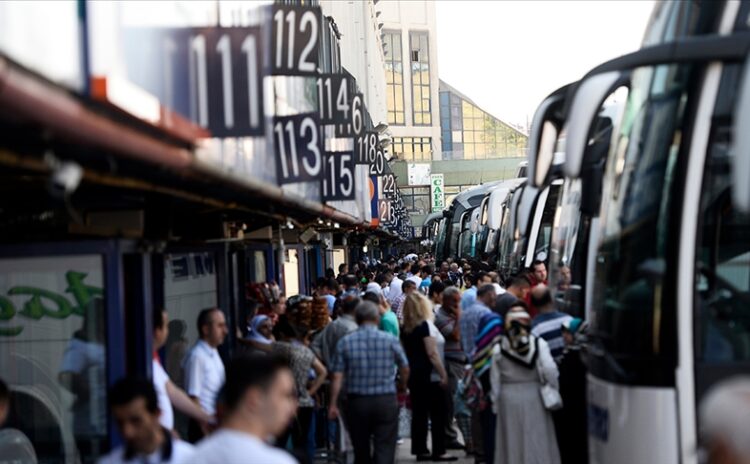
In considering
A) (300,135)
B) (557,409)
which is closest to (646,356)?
(557,409)

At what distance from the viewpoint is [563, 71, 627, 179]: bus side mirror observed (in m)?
7.16

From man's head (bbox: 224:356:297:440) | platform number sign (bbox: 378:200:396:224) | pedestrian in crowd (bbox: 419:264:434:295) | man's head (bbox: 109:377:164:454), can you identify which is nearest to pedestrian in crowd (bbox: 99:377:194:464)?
man's head (bbox: 109:377:164:454)

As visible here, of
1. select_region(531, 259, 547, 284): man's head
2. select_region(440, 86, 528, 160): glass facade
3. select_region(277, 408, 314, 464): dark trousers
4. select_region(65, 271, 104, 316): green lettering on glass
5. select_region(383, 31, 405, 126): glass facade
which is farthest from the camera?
select_region(440, 86, 528, 160): glass facade

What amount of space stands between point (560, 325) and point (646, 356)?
368cm

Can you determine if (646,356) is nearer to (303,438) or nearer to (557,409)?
(557,409)

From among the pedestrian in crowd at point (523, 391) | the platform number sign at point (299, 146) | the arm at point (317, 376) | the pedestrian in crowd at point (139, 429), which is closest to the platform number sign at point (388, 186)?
the platform number sign at point (299, 146)

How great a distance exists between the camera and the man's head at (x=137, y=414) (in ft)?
18.2

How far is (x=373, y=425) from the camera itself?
435 inches

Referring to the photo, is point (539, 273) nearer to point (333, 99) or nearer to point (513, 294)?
point (333, 99)

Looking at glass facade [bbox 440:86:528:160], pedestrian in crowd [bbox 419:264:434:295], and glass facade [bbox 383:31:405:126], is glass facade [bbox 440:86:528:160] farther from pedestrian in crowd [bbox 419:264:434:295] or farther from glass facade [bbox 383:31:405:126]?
pedestrian in crowd [bbox 419:264:434:295]

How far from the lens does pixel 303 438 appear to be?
11648 millimetres

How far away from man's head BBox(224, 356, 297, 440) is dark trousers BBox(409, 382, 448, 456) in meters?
8.72

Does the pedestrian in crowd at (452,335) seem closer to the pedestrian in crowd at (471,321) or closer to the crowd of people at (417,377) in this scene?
the crowd of people at (417,377)

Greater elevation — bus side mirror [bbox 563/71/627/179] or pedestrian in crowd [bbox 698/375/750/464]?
bus side mirror [bbox 563/71/627/179]
